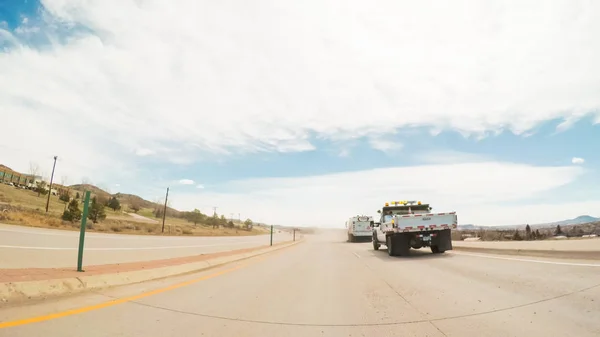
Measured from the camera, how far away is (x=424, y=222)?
14539 millimetres

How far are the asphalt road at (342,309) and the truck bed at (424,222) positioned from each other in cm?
625

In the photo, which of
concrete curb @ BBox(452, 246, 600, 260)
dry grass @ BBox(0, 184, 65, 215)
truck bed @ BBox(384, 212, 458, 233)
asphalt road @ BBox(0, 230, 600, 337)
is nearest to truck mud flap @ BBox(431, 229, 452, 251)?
truck bed @ BBox(384, 212, 458, 233)

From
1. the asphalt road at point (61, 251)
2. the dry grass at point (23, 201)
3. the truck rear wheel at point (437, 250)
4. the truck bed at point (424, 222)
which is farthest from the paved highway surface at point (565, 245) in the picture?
the dry grass at point (23, 201)

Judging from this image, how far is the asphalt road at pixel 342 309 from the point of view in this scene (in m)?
4.04

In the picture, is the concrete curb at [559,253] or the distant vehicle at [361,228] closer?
the concrete curb at [559,253]

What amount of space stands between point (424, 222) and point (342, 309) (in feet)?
33.7

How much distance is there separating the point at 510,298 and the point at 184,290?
610cm

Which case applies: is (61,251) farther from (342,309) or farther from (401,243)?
(401,243)

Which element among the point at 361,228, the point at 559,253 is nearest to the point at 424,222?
the point at 559,253

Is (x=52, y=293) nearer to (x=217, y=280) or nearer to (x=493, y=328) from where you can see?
(x=217, y=280)

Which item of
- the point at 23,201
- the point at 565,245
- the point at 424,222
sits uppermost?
the point at 23,201

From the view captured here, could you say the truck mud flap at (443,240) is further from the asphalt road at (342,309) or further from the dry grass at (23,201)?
the dry grass at (23,201)

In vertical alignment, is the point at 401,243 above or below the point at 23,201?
below

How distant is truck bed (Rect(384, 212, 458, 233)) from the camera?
1444 cm
